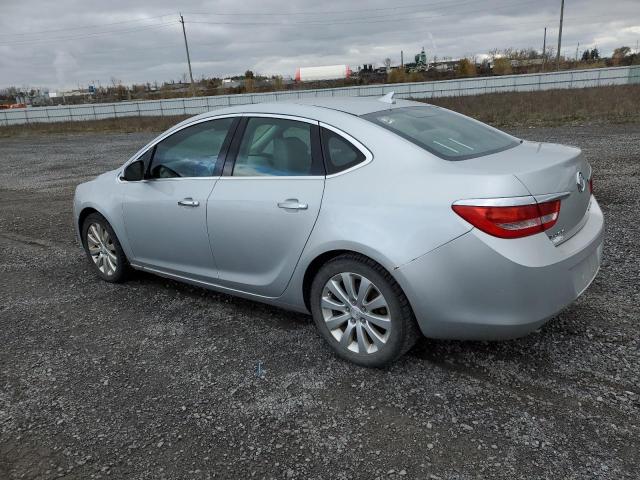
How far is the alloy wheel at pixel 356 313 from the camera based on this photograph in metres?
3.01

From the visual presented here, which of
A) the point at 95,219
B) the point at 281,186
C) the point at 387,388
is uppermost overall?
the point at 281,186

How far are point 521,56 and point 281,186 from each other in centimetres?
6789

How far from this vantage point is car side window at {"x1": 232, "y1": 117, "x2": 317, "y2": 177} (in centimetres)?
337

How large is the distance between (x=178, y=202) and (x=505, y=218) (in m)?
2.39

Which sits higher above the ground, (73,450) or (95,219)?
(95,219)

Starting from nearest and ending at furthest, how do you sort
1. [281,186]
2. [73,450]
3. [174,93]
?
[73,450] < [281,186] < [174,93]

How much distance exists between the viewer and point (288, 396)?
9.82ft

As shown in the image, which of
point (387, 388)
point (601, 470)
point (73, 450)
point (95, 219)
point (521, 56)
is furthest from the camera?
point (521, 56)

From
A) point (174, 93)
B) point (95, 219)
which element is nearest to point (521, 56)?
point (174, 93)

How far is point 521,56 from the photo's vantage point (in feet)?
206

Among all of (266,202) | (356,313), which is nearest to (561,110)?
(266,202)

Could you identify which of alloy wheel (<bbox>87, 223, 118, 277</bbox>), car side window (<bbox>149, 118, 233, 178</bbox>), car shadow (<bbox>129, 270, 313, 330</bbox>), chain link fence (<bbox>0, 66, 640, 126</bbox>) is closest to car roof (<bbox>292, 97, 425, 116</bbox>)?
car side window (<bbox>149, 118, 233, 178</bbox>)

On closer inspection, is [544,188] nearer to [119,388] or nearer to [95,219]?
[119,388]

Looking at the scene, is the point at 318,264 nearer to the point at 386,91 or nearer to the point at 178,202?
the point at 178,202
